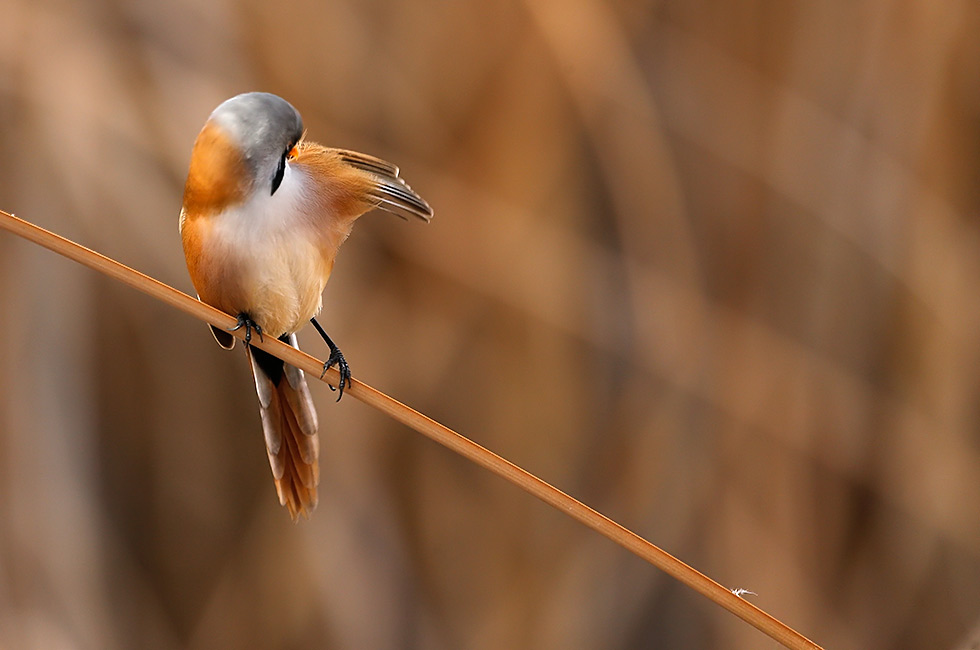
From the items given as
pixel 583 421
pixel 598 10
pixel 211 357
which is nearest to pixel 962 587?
pixel 583 421

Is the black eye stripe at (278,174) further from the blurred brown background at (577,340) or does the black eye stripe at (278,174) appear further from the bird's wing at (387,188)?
the blurred brown background at (577,340)

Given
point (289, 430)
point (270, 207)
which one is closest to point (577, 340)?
point (289, 430)

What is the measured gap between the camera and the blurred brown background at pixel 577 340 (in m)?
0.84

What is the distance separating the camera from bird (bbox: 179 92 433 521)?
0.25 m

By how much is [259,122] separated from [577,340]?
0.68m

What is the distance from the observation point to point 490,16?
34.1 inches

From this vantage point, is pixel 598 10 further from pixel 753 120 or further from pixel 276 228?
pixel 276 228

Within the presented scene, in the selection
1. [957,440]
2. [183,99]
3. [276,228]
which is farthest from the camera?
[957,440]

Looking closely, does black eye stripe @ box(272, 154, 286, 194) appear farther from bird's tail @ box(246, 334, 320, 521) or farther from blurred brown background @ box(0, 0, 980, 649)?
blurred brown background @ box(0, 0, 980, 649)

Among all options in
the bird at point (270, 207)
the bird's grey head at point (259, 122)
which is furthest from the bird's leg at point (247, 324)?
the bird's grey head at point (259, 122)

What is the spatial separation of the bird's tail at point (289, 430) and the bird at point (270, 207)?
0.02 m

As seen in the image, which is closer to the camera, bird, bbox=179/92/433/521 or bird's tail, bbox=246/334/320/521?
bird, bbox=179/92/433/521

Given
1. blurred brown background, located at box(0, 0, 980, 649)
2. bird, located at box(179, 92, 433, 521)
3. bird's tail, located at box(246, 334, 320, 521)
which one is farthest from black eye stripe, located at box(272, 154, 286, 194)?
blurred brown background, located at box(0, 0, 980, 649)

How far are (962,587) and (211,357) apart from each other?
783 mm
